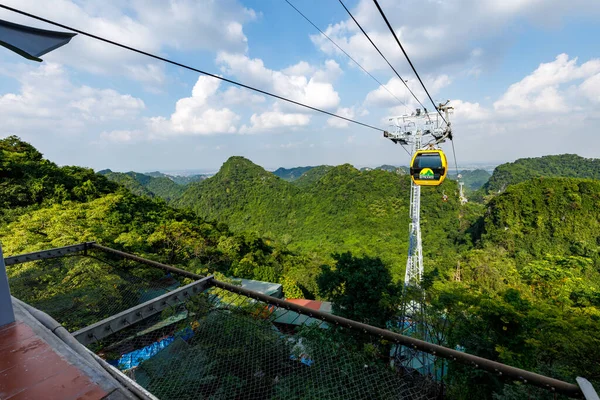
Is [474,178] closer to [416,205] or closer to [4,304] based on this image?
[416,205]

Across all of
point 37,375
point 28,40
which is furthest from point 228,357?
point 28,40

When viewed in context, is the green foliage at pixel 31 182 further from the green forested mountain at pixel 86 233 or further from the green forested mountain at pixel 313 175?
the green forested mountain at pixel 313 175

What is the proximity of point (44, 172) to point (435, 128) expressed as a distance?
1651 cm

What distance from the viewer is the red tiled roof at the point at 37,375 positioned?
724mm

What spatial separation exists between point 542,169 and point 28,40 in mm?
67744

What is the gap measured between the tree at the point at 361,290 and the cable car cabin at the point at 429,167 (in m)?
3.08

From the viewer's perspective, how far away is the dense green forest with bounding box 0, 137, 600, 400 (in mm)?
4469

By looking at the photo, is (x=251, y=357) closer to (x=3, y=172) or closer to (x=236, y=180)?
(x=3, y=172)

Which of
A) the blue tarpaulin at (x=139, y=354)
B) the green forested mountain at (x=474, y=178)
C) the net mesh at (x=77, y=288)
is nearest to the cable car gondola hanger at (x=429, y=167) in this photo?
the net mesh at (x=77, y=288)

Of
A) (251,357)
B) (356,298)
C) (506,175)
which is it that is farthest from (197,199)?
(506,175)

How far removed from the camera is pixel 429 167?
7141 millimetres

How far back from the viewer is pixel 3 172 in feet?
37.2

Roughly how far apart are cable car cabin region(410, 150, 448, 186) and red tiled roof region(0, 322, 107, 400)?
743 cm

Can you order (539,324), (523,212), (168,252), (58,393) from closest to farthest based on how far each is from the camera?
(58,393), (539,324), (168,252), (523,212)
